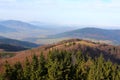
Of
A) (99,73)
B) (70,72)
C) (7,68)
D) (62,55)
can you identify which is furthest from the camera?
(62,55)

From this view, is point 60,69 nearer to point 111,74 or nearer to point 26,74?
point 26,74

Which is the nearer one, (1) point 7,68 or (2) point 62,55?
(1) point 7,68

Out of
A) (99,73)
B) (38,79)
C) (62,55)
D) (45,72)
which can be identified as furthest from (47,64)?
(62,55)

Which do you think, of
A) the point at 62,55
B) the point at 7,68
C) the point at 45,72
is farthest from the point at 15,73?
the point at 62,55

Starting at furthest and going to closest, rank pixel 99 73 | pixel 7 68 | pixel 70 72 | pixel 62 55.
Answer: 1. pixel 62 55
2. pixel 99 73
3. pixel 70 72
4. pixel 7 68

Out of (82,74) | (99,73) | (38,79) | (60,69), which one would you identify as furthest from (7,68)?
(99,73)

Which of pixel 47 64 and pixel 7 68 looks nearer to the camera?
pixel 7 68

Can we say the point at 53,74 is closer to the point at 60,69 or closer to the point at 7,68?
the point at 60,69

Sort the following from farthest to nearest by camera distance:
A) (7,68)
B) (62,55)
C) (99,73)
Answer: (62,55) → (99,73) → (7,68)

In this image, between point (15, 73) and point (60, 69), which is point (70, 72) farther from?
point (15, 73)
